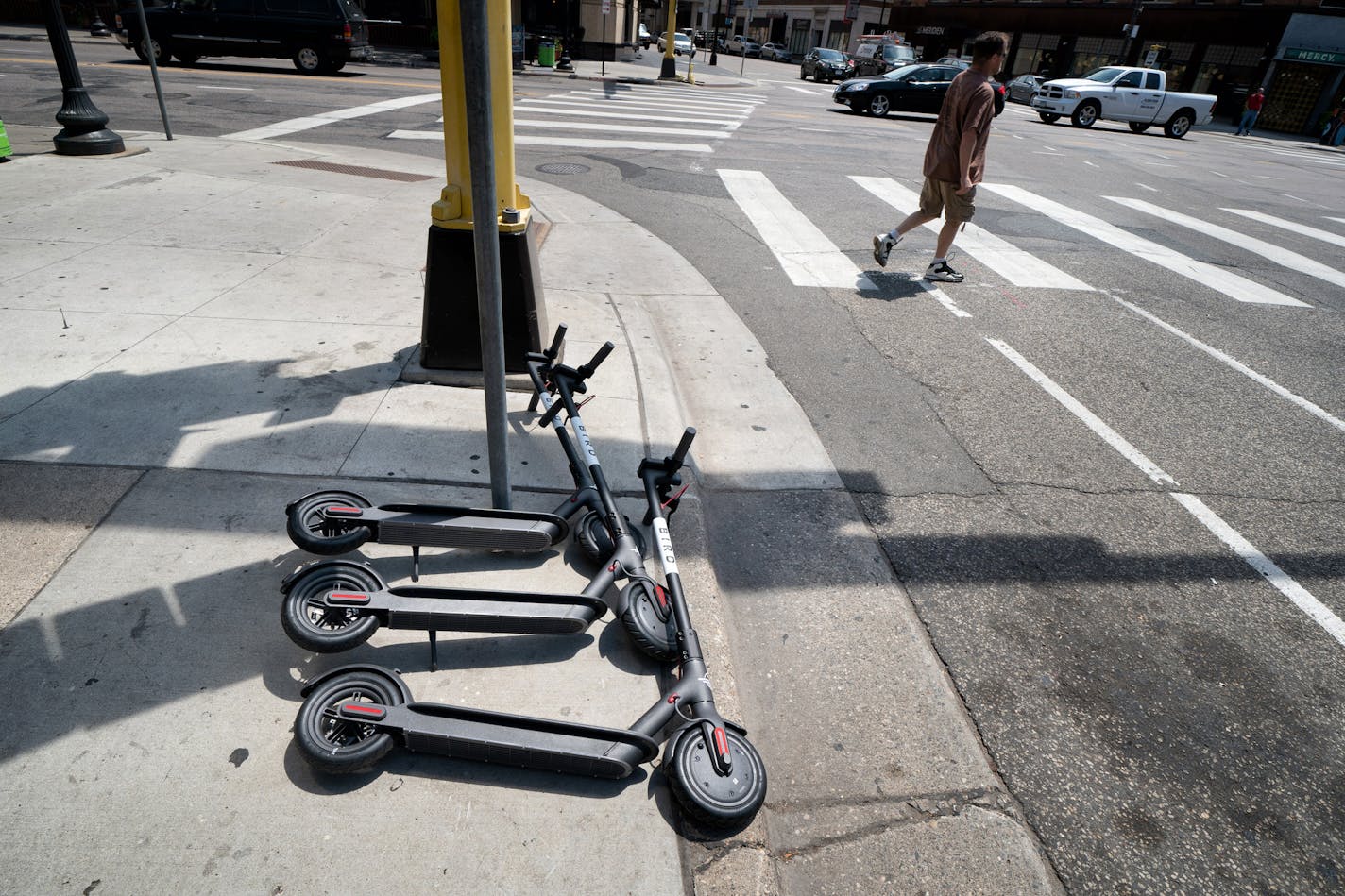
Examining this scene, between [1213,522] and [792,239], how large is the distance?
215 inches

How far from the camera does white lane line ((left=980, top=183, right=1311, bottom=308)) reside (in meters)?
7.81

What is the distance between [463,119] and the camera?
12.7 feet

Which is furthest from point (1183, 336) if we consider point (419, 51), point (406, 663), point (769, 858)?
point (419, 51)

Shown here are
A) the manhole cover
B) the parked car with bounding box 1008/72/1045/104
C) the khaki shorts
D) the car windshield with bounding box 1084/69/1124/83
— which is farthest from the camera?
the parked car with bounding box 1008/72/1045/104

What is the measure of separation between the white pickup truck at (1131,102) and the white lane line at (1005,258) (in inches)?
729

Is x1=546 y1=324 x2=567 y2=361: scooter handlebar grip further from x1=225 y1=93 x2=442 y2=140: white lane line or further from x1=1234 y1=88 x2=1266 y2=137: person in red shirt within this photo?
x1=1234 y1=88 x2=1266 y2=137: person in red shirt

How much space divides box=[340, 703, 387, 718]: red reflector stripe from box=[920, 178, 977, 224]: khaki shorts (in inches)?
252

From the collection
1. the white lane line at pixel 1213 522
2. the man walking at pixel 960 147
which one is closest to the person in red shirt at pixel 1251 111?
the man walking at pixel 960 147

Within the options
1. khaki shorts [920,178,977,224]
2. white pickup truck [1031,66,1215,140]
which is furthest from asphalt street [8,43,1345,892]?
white pickup truck [1031,66,1215,140]

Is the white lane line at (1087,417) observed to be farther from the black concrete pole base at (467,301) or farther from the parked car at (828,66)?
the parked car at (828,66)

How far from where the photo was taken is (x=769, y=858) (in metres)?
2.13

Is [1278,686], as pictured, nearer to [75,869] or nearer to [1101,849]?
[1101,849]

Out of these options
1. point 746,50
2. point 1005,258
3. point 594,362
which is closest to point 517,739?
point 594,362

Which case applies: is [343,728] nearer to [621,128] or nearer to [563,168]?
[563,168]
